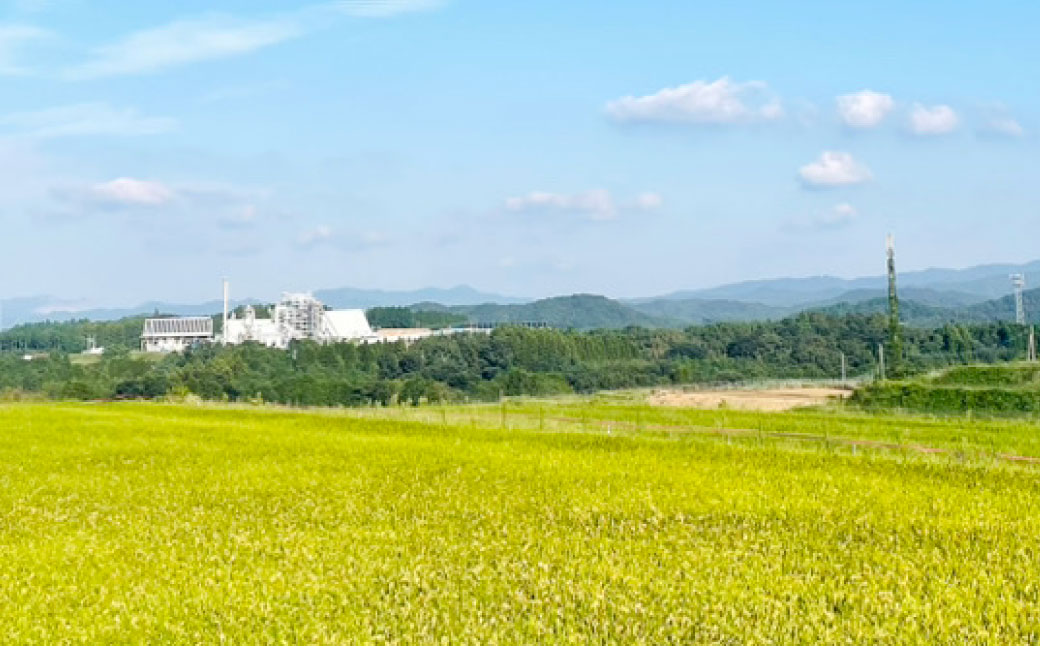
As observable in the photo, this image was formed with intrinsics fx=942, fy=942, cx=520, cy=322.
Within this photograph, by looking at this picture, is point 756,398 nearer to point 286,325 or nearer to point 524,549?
point 524,549

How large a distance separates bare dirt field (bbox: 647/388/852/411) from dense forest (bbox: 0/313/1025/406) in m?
27.9

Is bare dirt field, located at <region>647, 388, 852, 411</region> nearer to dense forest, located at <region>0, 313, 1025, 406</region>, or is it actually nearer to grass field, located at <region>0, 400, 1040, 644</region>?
dense forest, located at <region>0, 313, 1025, 406</region>

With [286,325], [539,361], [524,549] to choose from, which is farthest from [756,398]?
[286,325]

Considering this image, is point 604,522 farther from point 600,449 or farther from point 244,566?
point 600,449

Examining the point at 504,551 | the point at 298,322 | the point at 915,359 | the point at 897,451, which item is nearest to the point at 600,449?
the point at 897,451

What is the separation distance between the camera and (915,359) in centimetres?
12925

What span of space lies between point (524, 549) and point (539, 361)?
412 ft

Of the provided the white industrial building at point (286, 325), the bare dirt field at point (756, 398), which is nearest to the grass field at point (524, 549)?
the bare dirt field at point (756, 398)

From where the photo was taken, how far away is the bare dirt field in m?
73.4

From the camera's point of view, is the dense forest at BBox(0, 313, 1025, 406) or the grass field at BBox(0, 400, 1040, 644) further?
the dense forest at BBox(0, 313, 1025, 406)

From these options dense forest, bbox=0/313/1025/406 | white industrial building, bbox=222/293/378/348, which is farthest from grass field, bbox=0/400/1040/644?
white industrial building, bbox=222/293/378/348

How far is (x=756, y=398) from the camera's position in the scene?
8212 cm

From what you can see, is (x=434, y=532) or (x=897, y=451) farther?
(x=897, y=451)

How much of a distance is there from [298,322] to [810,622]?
192 metres
